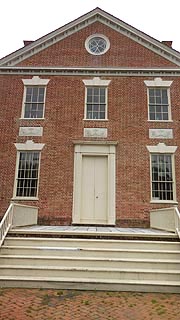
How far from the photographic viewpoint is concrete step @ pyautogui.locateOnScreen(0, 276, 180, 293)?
6242 millimetres

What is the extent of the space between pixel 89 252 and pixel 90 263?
13.7 inches

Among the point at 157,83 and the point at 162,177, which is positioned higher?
the point at 157,83

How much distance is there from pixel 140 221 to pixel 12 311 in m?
6.95

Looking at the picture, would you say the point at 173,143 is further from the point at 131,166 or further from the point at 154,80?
the point at 154,80

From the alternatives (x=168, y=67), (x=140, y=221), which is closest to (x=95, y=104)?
(x=168, y=67)

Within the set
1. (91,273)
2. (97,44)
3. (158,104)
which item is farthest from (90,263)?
(97,44)

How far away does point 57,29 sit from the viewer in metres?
13.3

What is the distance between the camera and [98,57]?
13.1 meters

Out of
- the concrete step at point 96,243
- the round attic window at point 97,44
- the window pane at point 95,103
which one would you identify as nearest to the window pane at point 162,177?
the window pane at point 95,103

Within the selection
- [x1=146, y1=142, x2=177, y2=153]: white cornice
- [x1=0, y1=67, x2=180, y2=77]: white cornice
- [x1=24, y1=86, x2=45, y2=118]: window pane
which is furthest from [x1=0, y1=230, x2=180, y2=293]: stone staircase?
[x1=0, y1=67, x2=180, y2=77]: white cornice

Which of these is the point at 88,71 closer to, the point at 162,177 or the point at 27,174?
the point at 27,174

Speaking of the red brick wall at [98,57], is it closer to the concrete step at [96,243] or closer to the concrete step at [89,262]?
the concrete step at [96,243]

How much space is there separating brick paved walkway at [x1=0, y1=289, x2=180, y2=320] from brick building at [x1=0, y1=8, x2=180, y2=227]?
16.8ft

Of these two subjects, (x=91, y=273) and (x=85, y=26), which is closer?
(x=91, y=273)
